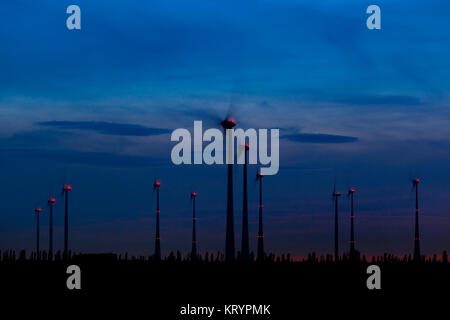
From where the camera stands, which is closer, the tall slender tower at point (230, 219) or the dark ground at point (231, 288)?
the dark ground at point (231, 288)

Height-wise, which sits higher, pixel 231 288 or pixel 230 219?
pixel 230 219

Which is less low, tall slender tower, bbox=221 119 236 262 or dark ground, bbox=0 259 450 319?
tall slender tower, bbox=221 119 236 262

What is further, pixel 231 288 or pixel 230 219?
pixel 230 219

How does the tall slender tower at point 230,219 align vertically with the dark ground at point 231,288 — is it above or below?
above

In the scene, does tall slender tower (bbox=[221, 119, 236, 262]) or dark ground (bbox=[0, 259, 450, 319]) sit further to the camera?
tall slender tower (bbox=[221, 119, 236, 262])
